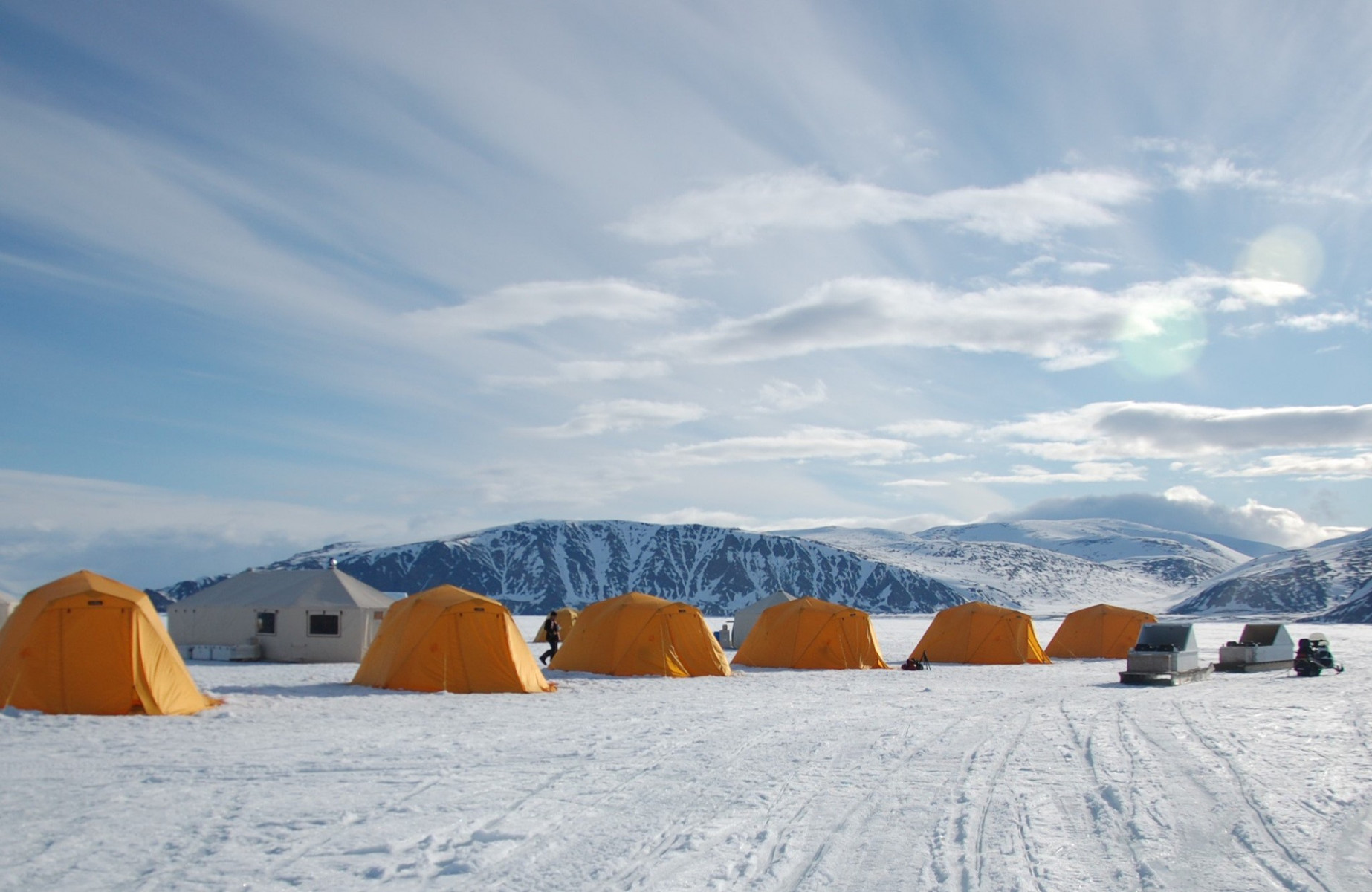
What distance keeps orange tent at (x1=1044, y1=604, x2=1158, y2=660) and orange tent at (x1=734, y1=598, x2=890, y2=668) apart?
14.7 metres

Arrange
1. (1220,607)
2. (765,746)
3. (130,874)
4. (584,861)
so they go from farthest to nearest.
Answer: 1. (1220,607)
2. (765,746)
3. (584,861)
4. (130,874)

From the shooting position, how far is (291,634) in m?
33.0

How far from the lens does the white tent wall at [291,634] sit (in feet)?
108

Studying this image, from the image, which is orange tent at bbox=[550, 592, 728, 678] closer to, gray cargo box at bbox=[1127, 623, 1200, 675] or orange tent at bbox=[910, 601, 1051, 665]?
gray cargo box at bbox=[1127, 623, 1200, 675]

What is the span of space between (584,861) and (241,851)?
9.11 ft

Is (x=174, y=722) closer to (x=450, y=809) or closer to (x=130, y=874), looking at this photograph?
(x=450, y=809)

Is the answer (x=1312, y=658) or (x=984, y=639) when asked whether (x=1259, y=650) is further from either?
(x=984, y=639)

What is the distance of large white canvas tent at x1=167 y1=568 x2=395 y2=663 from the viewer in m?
33.0

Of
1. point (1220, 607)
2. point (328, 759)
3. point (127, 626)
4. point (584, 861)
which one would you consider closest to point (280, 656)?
point (127, 626)

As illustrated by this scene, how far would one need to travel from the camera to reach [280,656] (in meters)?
32.9

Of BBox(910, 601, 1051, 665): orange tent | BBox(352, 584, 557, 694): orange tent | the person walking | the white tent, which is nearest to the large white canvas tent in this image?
the person walking

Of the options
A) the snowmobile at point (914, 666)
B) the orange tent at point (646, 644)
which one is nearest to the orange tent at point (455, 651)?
the orange tent at point (646, 644)

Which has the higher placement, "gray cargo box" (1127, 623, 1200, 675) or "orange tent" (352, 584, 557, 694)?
"orange tent" (352, 584, 557, 694)

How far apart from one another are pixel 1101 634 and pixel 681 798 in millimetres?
39488
